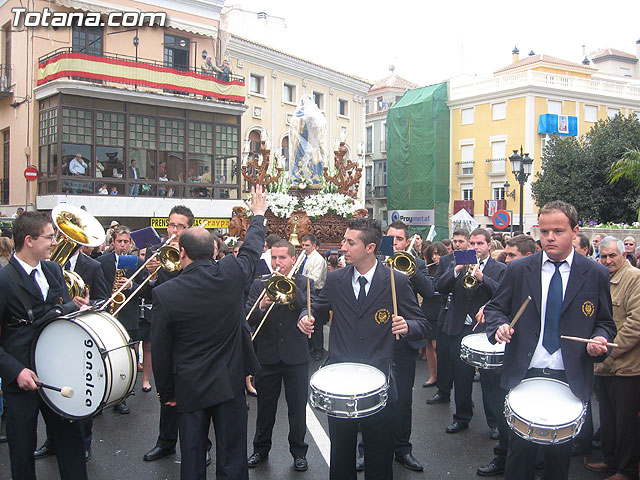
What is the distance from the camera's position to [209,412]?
4195 mm

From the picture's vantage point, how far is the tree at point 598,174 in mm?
28922

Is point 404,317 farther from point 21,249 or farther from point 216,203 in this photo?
point 216,203

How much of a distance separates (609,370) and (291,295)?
303 cm

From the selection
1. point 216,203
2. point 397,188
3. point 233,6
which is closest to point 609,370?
point 216,203

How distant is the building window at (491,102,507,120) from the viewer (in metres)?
40.3

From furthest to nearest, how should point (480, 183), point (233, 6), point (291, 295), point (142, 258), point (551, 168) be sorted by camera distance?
point (480, 183) → point (233, 6) → point (551, 168) → point (142, 258) → point (291, 295)

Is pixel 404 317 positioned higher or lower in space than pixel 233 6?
lower

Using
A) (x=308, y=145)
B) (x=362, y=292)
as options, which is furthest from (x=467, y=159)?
(x=362, y=292)

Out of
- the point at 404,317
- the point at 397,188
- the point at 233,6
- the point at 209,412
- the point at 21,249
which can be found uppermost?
the point at 233,6

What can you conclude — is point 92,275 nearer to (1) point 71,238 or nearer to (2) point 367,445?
(1) point 71,238

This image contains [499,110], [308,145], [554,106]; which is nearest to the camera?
[308,145]

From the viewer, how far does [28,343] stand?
4254 mm

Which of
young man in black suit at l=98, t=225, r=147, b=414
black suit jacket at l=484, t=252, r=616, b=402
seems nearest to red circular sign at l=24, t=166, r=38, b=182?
young man in black suit at l=98, t=225, r=147, b=414

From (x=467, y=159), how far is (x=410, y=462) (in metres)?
39.9
